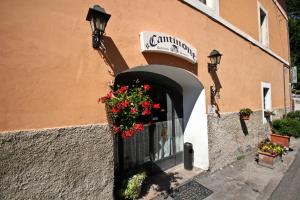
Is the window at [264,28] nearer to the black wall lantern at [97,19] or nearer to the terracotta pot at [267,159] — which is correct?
the terracotta pot at [267,159]

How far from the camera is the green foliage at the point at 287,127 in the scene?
8.48 meters

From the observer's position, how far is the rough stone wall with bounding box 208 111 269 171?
5332 millimetres

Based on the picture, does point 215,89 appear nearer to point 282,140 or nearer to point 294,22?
point 282,140

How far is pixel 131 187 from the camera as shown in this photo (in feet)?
11.6

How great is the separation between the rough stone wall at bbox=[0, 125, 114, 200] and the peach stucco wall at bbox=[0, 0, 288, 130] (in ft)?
0.55

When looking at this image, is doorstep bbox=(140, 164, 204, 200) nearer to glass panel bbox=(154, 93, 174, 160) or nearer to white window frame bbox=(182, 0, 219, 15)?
glass panel bbox=(154, 93, 174, 160)

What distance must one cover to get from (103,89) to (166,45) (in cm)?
166

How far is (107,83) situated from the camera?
3232 millimetres

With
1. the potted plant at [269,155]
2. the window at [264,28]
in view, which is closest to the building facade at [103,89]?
the potted plant at [269,155]

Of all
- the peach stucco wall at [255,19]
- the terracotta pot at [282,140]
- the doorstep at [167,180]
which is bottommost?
the doorstep at [167,180]

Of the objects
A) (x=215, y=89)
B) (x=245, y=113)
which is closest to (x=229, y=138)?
(x=245, y=113)

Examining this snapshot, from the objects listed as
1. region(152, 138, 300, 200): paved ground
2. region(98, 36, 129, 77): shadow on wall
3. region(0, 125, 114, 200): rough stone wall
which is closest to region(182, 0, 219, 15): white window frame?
region(98, 36, 129, 77): shadow on wall

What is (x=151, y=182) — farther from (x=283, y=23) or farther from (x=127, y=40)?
(x=283, y=23)

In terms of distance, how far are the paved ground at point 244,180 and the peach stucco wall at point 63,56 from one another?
8.69 ft
